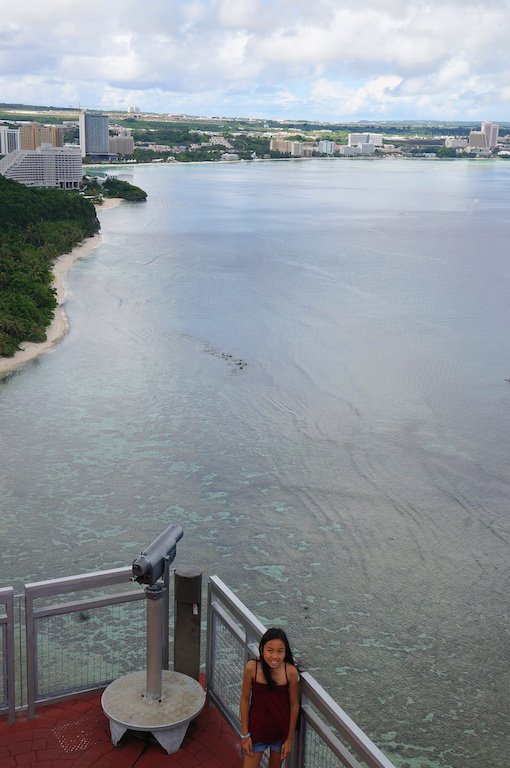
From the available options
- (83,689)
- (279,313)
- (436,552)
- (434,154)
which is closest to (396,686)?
(436,552)

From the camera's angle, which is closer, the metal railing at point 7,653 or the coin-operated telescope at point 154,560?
the coin-operated telescope at point 154,560

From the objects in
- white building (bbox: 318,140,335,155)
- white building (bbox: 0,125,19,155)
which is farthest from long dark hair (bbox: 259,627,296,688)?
white building (bbox: 318,140,335,155)

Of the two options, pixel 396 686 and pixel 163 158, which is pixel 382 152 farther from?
pixel 396 686

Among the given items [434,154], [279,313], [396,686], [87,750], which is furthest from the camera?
[434,154]

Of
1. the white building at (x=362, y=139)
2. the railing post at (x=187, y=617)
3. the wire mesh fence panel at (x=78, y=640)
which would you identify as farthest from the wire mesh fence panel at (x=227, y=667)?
the white building at (x=362, y=139)

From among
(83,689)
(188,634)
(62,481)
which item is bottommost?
(62,481)

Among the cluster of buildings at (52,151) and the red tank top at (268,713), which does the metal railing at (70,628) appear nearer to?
the red tank top at (268,713)
